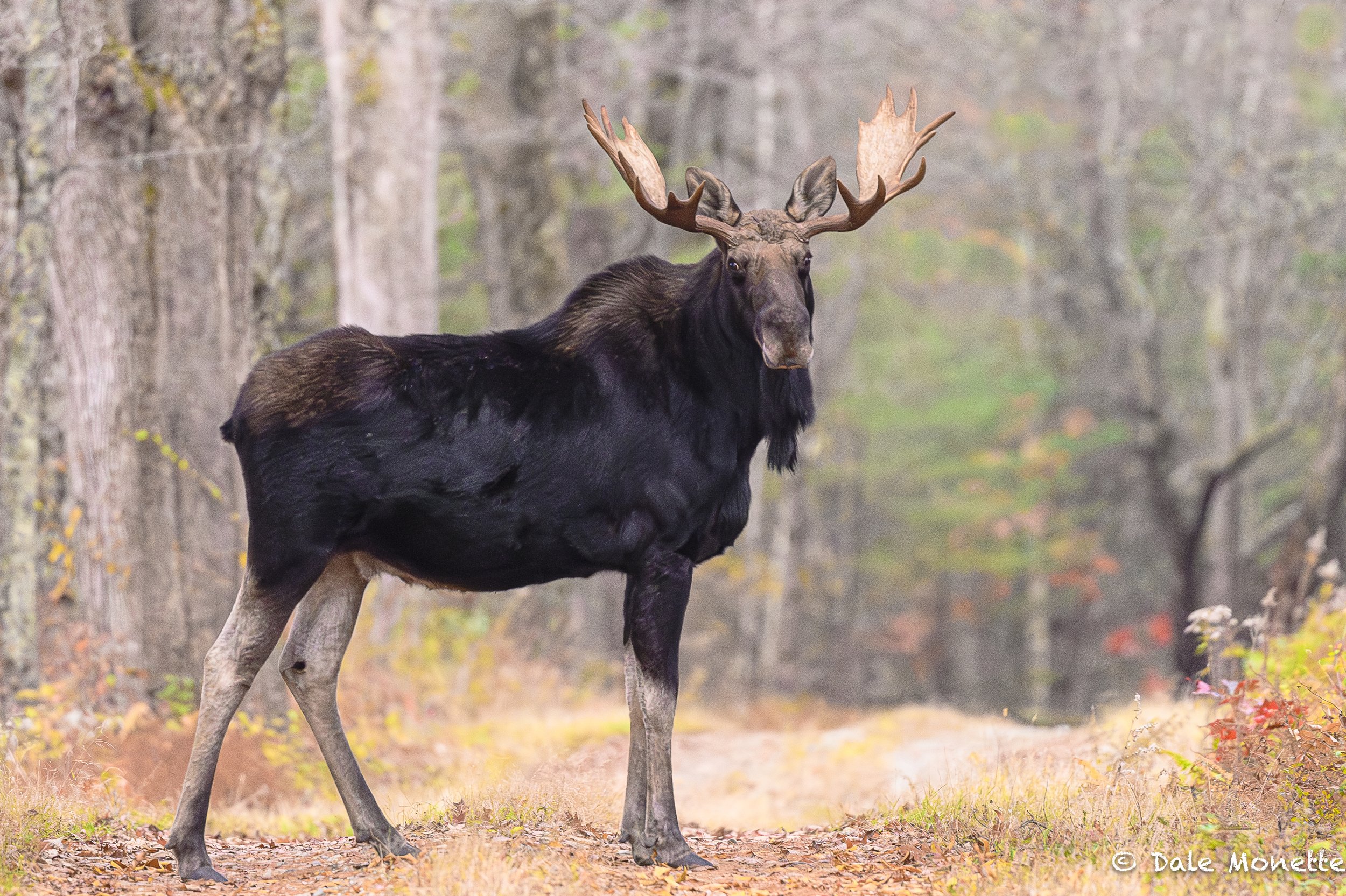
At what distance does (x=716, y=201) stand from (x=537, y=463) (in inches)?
56.9

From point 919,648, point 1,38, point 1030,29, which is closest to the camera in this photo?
point 1,38

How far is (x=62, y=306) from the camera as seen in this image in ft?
31.0

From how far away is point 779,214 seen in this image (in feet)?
21.4

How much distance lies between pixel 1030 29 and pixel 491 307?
32.9 feet

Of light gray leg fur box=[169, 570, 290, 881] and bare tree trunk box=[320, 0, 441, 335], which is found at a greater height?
bare tree trunk box=[320, 0, 441, 335]

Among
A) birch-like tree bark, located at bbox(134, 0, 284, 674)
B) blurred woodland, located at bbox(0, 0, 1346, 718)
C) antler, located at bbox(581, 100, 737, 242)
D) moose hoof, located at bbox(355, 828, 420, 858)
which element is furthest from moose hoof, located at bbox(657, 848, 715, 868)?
birch-like tree bark, located at bbox(134, 0, 284, 674)

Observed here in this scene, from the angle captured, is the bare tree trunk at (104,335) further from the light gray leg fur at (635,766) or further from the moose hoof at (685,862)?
the moose hoof at (685,862)

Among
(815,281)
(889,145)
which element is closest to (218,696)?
(889,145)

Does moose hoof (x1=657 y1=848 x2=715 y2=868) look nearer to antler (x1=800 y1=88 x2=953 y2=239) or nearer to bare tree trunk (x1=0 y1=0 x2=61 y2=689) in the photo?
antler (x1=800 y1=88 x2=953 y2=239)

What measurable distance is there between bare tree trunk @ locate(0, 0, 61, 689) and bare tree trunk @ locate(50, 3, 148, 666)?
14.5 inches

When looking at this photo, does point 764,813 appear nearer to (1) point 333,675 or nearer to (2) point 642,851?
(2) point 642,851

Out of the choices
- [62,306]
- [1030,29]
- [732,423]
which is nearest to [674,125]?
[1030,29]

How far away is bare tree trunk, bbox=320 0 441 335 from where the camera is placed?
14.1 m

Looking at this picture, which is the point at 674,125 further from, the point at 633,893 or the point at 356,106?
the point at 633,893
